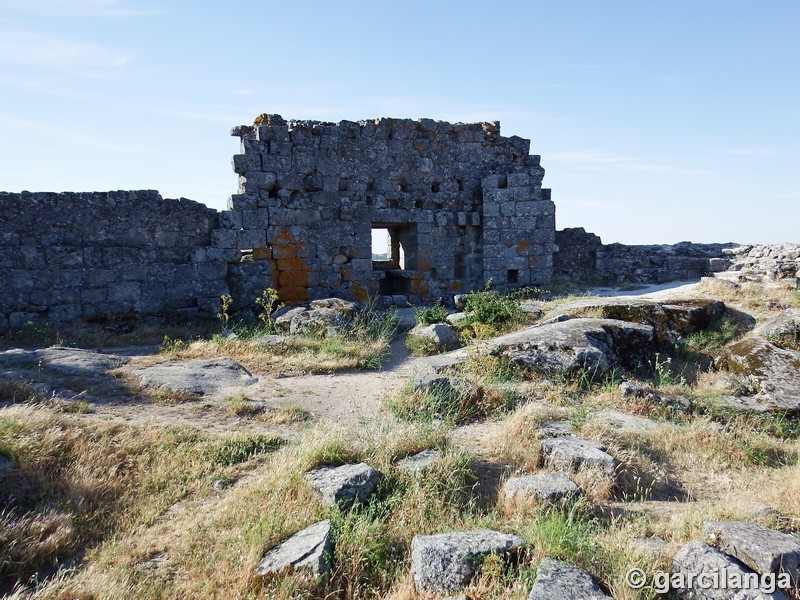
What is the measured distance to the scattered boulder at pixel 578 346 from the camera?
7859 millimetres

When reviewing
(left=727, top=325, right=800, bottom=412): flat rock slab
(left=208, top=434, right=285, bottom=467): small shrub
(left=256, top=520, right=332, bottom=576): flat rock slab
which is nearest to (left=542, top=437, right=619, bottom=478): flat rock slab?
(left=256, top=520, right=332, bottom=576): flat rock slab

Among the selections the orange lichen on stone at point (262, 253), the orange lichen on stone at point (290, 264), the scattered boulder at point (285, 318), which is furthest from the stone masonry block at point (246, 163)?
the scattered boulder at point (285, 318)

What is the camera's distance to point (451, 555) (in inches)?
155

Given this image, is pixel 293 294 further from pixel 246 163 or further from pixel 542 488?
pixel 542 488

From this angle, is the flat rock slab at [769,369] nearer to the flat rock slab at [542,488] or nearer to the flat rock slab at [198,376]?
the flat rock slab at [542,488]

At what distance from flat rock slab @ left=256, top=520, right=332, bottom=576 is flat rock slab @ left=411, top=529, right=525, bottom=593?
1.95 feet

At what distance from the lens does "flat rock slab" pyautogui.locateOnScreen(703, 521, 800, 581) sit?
3693 mm

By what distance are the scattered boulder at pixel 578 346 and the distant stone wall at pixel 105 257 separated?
6224 mm

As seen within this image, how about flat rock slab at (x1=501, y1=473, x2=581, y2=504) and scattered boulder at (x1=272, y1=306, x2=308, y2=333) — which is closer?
flat rock slab at (x1=501, y1=473, x2=581, y2=504)

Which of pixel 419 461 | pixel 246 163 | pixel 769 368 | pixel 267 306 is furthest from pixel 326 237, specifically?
pixel 769 368

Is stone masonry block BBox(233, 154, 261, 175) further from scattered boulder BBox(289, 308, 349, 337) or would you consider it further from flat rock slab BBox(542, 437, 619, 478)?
flat rock slab BBox(542, 437, 619, 478)

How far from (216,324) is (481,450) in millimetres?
7075

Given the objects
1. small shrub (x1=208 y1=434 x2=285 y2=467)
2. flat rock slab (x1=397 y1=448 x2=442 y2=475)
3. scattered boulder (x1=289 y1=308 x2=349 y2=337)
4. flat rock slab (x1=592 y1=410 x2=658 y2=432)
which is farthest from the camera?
scattered boulder (x1=289 y1=308 x2=349 y2=337)

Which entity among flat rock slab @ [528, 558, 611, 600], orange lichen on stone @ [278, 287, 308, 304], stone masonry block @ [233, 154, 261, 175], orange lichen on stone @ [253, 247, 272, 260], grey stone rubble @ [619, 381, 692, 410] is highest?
stone masonry block @ [233, 154, 261, 175]
